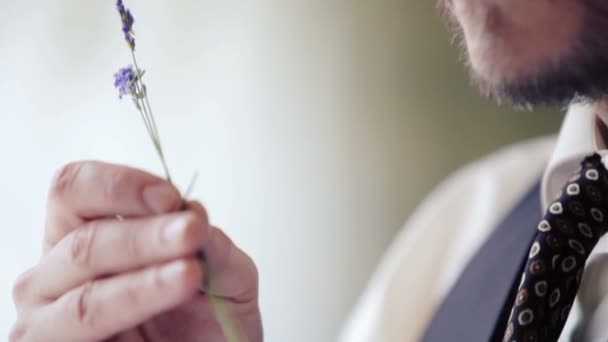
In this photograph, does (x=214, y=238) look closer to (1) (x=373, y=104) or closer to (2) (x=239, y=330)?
(2) (x=239, y=330)

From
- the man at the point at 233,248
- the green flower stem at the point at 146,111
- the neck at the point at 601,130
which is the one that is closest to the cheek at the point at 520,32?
the man at the point at 233,248

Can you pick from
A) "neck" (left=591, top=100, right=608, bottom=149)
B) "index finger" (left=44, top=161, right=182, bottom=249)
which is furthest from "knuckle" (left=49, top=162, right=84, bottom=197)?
"neck" (left=591, top=100, right=608, bottom=149)

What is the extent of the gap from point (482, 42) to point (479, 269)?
279mm

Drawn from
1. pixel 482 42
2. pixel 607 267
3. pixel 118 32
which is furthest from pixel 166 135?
pixel 607 267

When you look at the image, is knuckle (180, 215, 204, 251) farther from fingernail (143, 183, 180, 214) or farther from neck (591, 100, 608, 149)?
neck (591, 100, 608, 149)

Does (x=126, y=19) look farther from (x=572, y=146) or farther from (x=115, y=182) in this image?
(x=572, y=146)

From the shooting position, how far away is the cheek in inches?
14.7

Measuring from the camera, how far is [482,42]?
0.39m

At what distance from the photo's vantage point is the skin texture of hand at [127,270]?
239 mm

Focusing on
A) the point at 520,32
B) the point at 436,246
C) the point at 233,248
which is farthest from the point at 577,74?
the point at 436,246

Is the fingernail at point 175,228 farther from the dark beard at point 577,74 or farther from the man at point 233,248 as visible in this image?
the dark beard at point 577,74

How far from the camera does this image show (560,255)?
0.39 m

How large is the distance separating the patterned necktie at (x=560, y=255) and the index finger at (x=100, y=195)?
22 cm

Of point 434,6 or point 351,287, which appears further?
point 351,287
